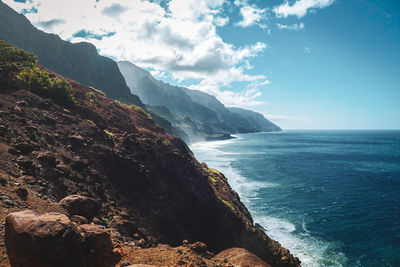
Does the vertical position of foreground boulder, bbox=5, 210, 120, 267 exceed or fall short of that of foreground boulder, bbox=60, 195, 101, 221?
it exceeds it

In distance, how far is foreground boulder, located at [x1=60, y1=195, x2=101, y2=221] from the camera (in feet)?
29.4

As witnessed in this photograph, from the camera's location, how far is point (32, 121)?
13.7 metres

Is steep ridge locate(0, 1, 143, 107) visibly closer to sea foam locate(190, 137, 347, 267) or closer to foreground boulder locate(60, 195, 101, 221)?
sea foam locate(190, 137, 347, 267)

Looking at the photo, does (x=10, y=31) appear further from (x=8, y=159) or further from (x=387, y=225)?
(x=387, y=225)

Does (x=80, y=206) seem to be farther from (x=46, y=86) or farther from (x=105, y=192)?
(x=46, y=86)

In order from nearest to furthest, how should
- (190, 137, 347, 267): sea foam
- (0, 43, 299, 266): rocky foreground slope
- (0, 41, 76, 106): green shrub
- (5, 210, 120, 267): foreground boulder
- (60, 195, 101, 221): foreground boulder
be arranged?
1. (5, 210, 120, 267): foreground boulder
2. (0, 43, 299, 266): rocky foreground slope
3. (60, 195, 101, 221): foreground boulder
4. (0, 41, 76, 106): green shrub
5. (190, 137, 347, 267): sea foam

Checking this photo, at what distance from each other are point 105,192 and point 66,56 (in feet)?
380

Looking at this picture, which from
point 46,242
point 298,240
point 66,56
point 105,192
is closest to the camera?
point 46,242

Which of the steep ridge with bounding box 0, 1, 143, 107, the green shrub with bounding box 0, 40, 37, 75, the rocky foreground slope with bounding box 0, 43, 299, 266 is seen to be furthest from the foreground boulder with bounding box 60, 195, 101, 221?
the steep ridge with bounding box 0, 1, 143, 107

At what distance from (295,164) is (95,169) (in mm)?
75240

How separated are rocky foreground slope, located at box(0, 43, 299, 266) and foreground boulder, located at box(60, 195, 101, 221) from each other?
5cm

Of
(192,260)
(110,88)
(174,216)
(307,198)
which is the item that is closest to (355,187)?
(307,198)

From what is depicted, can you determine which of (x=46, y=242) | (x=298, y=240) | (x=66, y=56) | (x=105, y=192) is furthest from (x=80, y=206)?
(x=66, y=56)

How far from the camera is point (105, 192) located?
42.5 feet
